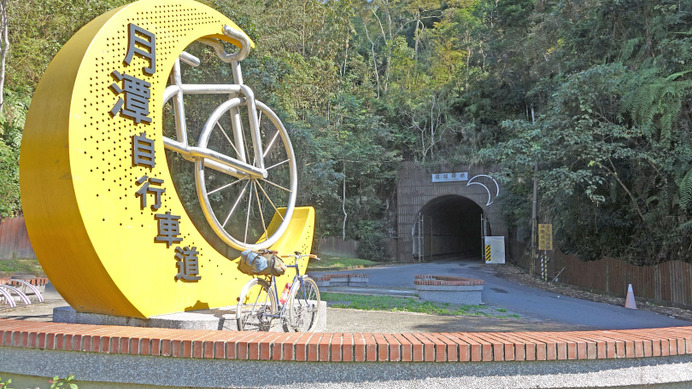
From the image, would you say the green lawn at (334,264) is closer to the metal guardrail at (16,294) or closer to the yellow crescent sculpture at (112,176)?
the metal guardrail at (16,294)

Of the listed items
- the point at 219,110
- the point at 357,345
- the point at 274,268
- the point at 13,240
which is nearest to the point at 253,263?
the point at 274,268

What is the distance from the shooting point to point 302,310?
7293 mm

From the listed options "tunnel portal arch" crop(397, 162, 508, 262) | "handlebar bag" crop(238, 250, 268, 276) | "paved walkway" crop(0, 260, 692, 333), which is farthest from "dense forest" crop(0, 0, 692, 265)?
"handlebar bag" crop(238, 250, 268, 276)

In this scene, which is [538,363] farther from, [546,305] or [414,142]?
[414,142]

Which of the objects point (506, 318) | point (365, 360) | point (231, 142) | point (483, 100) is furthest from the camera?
point (483, 100)

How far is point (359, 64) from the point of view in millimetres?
41312

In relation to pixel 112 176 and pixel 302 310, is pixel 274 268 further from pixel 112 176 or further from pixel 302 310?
pixel 112 176


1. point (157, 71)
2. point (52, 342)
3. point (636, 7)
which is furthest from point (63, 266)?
point (636, 7)

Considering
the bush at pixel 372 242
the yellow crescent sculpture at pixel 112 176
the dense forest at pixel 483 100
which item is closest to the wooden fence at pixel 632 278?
the dense forest at pixel 483 100

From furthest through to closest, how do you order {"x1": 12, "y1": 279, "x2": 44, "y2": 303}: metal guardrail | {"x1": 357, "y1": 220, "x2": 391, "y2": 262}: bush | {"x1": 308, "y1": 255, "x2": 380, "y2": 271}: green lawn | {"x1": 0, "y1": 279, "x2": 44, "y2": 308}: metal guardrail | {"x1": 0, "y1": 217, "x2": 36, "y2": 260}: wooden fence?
{"x1": 357, "y1": 220, "x2": 391, "y2": 262}: bush < {"x1": 308, "y1": 255, "x2": 380, "y2": 271}: green lawn < {"x1": 0, "y1": 217, "x2": 36, "y2": 260}: wooden fence < {"x1": 12, "y1": 279, "x2": 44, "y2": 303}: metal guardrail < {"x1": 0, "y1": 279, "x2": 44, "y2": 308}: metal guardrail

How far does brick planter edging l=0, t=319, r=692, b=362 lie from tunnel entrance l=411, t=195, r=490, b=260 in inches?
1238

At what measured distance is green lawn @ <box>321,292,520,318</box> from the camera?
11.5 m

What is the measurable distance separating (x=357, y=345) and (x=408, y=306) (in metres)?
8.50

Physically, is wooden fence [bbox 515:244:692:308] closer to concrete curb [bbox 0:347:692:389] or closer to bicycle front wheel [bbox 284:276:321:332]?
bicycle front wheel [bbox 284:276:321:332]
